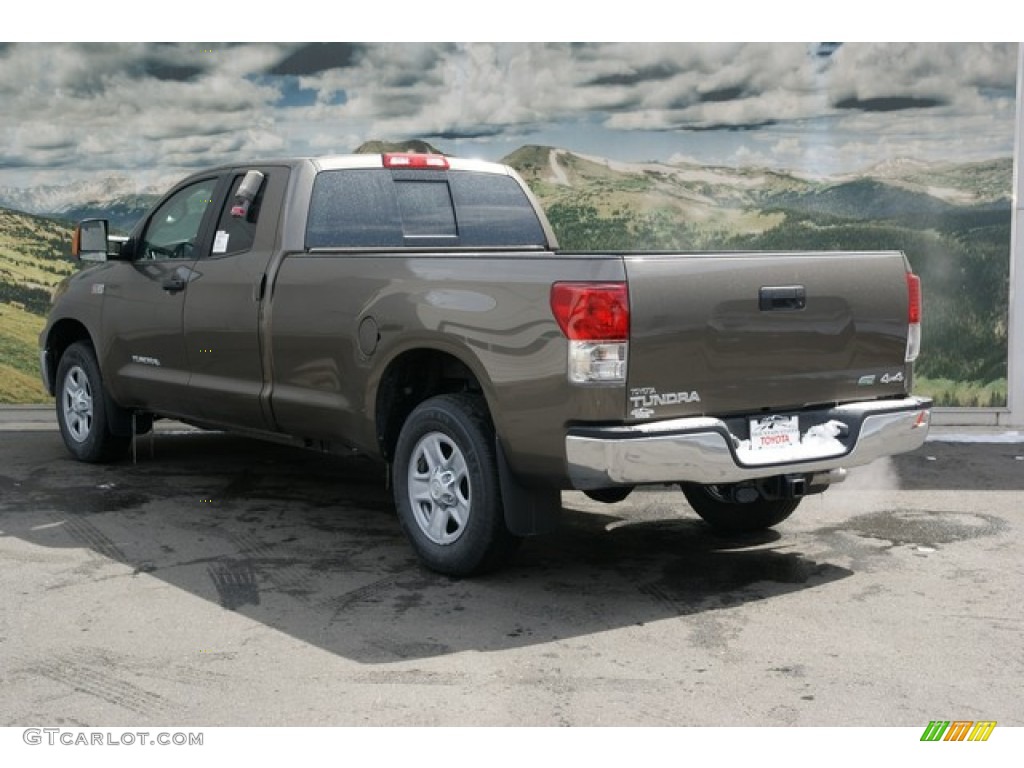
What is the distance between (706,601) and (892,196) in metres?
6.64

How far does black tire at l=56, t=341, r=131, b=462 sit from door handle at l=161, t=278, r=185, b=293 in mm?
1201

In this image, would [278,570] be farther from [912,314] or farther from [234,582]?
[912,314]

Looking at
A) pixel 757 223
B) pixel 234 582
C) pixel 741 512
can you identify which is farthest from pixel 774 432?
pixel 757 223

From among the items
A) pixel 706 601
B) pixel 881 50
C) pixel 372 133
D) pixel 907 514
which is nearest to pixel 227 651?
pixel 706 601

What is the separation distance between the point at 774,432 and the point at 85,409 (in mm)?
5238

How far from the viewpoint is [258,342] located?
754 centimetres

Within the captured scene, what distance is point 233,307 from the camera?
7719 millimetres

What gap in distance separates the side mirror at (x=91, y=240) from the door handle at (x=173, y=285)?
25.5 inches

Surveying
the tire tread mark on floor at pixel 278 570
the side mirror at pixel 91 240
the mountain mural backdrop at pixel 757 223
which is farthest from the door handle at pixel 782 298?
the mountain mural backdrop at pixel 757 223

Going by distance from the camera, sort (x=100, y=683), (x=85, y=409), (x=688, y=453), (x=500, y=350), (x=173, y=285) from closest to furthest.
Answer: (x=100, y=683) < (x=688, y=453) < (x=500, y=350) < (x=173, y=285) < (x=85, y=409)

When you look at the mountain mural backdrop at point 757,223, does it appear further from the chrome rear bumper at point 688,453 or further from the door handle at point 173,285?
the chrome rear bumper at point 688,453

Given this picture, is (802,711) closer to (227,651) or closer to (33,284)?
(227,651)

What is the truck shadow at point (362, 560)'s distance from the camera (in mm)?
5824

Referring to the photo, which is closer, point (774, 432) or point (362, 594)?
point (774, 432)
